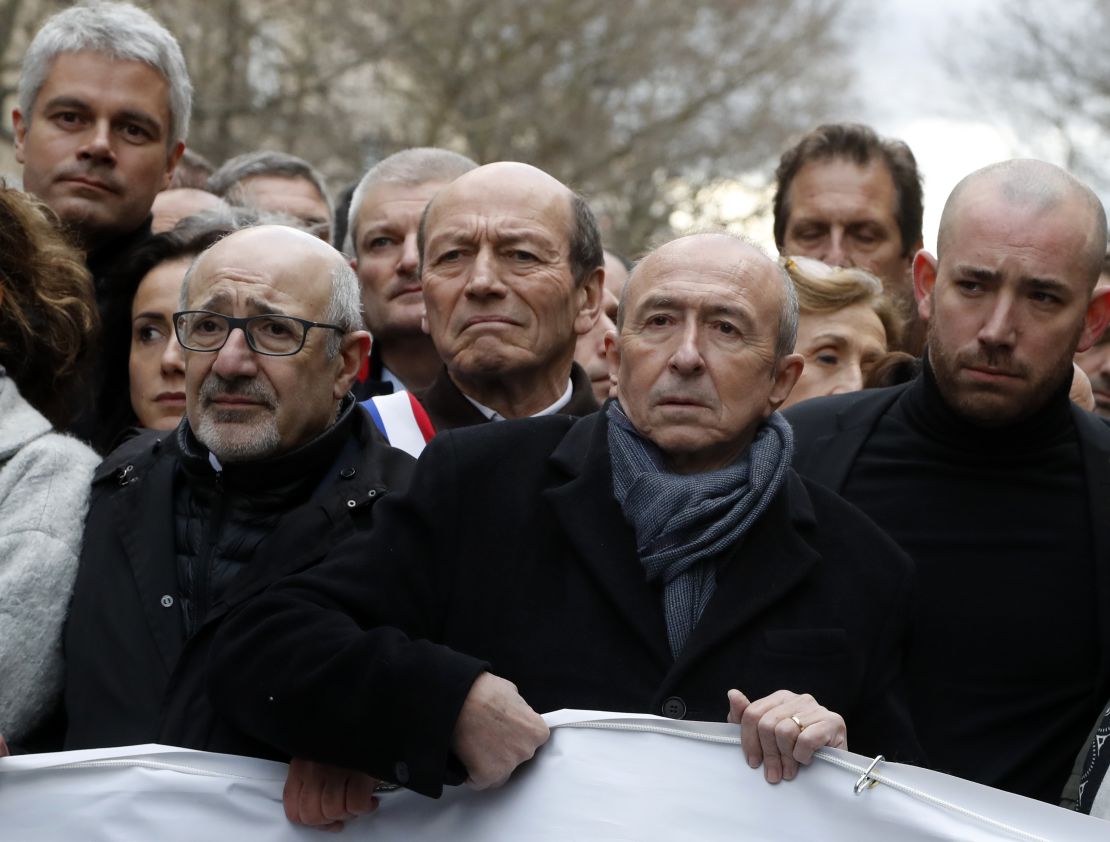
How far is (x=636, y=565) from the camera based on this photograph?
334 centimetres

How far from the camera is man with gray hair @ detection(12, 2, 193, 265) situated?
17.0ft

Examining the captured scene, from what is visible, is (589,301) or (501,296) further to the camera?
(589,301)

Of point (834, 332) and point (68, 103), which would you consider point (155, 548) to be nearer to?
point (68, 103)

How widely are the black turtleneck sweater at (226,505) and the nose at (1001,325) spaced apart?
1.54 metres

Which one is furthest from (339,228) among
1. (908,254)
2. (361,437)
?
(361,437)

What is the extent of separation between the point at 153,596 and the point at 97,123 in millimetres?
2116

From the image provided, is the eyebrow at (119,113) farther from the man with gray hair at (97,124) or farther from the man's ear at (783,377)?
the man's ear at (783,377)

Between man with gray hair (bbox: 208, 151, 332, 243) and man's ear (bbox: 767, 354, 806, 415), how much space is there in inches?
116

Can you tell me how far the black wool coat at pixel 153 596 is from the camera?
3.48 m

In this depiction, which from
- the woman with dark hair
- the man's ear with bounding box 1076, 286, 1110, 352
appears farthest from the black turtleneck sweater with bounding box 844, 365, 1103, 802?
the woman with dark hair

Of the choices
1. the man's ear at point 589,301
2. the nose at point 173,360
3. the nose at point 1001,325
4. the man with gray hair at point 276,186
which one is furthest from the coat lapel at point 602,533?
the man with gray hair at point 276,186

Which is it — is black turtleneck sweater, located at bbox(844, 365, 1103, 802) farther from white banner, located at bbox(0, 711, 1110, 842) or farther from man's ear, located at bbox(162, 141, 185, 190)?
man's ear, located at bbox(162, 141, 185, 190)

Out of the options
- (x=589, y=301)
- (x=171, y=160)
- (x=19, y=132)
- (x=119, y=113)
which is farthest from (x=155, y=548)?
(x=19, y=132)

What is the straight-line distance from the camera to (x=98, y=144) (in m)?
5.15
